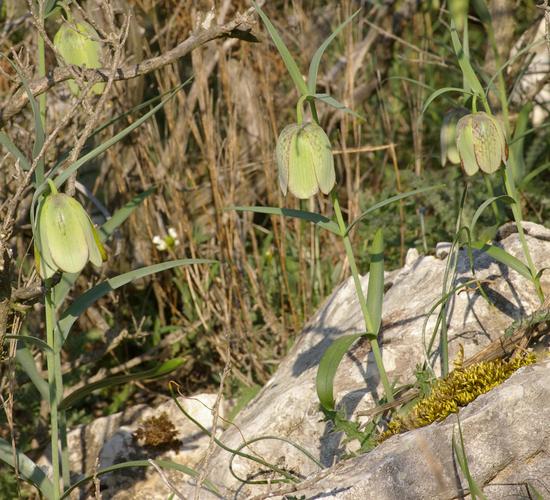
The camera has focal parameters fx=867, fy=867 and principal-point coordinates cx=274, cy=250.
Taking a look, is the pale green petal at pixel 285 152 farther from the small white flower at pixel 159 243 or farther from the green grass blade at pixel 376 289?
the small white flower at pixel 159 243

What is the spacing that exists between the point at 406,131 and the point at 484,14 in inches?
45.9

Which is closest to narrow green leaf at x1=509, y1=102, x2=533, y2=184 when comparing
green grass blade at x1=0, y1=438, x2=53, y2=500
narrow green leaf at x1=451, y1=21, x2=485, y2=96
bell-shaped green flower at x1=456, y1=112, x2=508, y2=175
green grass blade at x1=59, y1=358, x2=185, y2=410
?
narrow green leaf at x1=451, y1=21, x2=485, y2=96

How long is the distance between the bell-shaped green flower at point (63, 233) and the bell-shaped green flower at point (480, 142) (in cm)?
77

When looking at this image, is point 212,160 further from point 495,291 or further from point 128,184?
point 495,291

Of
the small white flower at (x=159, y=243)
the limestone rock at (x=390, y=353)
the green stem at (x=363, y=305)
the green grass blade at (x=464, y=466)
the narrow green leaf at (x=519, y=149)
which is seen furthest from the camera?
the small white flower at (x=159, y=243)

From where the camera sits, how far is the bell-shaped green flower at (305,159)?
1.60 metres

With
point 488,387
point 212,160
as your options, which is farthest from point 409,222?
Result: point 488,387

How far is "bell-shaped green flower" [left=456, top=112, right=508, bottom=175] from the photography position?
1750mm

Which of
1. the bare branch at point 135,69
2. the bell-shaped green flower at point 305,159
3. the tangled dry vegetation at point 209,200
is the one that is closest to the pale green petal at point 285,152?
the bell-shaped green flower at point 305,159

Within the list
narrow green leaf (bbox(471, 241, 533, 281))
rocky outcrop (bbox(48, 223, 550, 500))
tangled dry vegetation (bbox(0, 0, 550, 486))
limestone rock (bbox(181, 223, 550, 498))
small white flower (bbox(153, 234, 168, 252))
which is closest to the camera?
rocky outcrop (bbox(48, 223, 550, 500))

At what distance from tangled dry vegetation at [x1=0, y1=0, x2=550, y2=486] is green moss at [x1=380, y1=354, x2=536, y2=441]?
3.33 ft

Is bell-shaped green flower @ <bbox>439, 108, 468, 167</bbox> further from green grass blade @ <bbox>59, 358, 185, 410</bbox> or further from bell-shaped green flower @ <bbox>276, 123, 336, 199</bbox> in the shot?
green grass blade @ <bbox>59, 358, 185, 410</bbox>

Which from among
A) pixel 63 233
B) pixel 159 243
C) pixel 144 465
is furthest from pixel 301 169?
pixel 159 243

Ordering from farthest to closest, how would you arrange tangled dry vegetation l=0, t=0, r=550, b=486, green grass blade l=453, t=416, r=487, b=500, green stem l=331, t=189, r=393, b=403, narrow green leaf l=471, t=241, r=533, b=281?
tangled dry vegetation l=0, t=0, r=550, b=486, narrow green leaf l=471, t=241, r=533, b=281, green stem l=331, t=189, r=393, b=403, green grass blade l=453, t=416, r=487, b=500
